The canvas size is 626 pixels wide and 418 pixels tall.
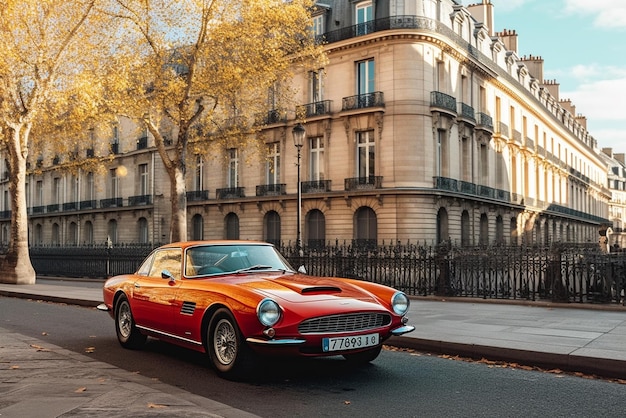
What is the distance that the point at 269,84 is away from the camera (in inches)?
875

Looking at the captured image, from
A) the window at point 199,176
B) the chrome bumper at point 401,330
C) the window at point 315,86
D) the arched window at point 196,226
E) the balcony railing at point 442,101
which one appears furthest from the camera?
the arched window at point 196,226

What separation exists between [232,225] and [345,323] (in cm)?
3476

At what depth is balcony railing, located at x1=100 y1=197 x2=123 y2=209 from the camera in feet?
160

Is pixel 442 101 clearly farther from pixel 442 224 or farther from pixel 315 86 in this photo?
pixel 315 86

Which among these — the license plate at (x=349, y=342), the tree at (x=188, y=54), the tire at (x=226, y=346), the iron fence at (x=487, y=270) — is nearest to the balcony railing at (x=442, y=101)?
the tree at (x=188, y=54)

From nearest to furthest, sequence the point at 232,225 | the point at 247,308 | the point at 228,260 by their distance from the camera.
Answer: the point at 247,308 < the point at 228,260 < the point at 232,225

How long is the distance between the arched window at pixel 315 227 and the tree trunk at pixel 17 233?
650 inches

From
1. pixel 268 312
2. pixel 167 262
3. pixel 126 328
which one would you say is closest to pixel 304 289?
pixel 268 312

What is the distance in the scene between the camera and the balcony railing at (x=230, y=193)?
3912 centimetres

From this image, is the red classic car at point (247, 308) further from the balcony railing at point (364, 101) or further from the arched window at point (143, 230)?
the arched window at point (143, 230)

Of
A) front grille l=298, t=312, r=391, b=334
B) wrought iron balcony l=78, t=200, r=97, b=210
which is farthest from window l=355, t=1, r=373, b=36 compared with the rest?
front grille l=298, t=312, r=391, b=334

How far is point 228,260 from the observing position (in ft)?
23.4

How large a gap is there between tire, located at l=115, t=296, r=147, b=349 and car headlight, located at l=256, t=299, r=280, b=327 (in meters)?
2.85

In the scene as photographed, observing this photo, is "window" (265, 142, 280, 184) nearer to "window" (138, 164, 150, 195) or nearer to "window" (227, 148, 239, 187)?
"window" (227, 148, 239, 187)
